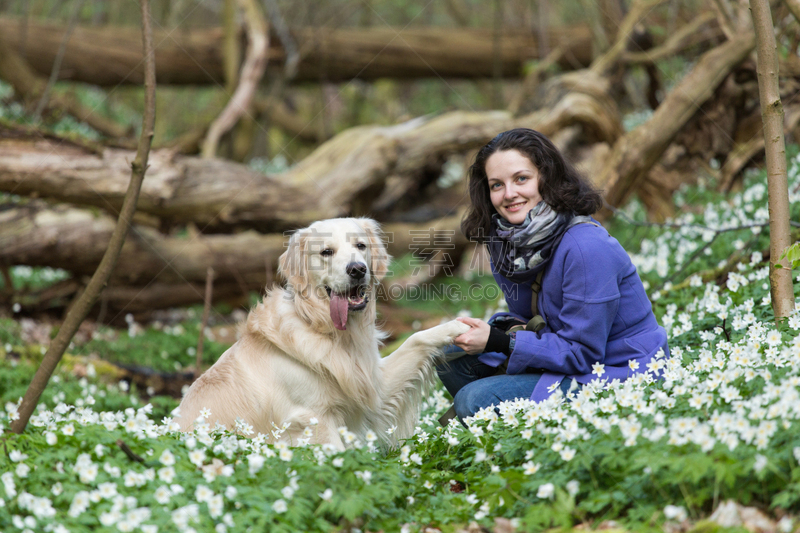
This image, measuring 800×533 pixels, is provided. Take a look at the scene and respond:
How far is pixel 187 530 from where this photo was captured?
214cm

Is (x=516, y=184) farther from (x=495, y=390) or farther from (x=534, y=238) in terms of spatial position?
(x=495, y=390)

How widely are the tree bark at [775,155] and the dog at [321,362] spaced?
5.67 feet

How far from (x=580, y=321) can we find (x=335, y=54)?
10322 mm

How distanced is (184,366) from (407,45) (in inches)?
302

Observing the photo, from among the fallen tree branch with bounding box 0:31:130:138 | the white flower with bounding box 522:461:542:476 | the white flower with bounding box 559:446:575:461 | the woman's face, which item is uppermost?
the fallen tree branch with bounding box 0:31:130:138

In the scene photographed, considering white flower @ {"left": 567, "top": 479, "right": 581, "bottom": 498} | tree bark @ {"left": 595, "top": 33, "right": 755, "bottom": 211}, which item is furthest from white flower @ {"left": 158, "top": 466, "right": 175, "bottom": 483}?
tree bark @ {"left": 595, "top": 33, "right": 755, "bottom": 211}

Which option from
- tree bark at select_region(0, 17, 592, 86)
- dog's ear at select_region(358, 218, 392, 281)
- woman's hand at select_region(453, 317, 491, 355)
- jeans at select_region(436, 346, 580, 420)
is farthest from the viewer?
tree bark at select_region(0, 17, 592, 86)

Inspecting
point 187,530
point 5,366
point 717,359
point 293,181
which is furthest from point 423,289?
point 187,530

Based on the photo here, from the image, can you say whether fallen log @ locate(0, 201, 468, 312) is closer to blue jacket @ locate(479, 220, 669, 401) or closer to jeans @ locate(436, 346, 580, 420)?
jeans @ locate(436, 346, 580, 420)

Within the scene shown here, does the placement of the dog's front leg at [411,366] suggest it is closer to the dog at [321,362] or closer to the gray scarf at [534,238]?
the dog at [321,362]

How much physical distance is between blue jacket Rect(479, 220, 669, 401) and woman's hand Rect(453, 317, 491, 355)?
0.19 meters

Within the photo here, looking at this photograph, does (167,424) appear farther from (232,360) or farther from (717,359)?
(717,359)

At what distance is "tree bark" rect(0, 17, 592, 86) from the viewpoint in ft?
36.5

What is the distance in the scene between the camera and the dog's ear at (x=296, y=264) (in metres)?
4.12
